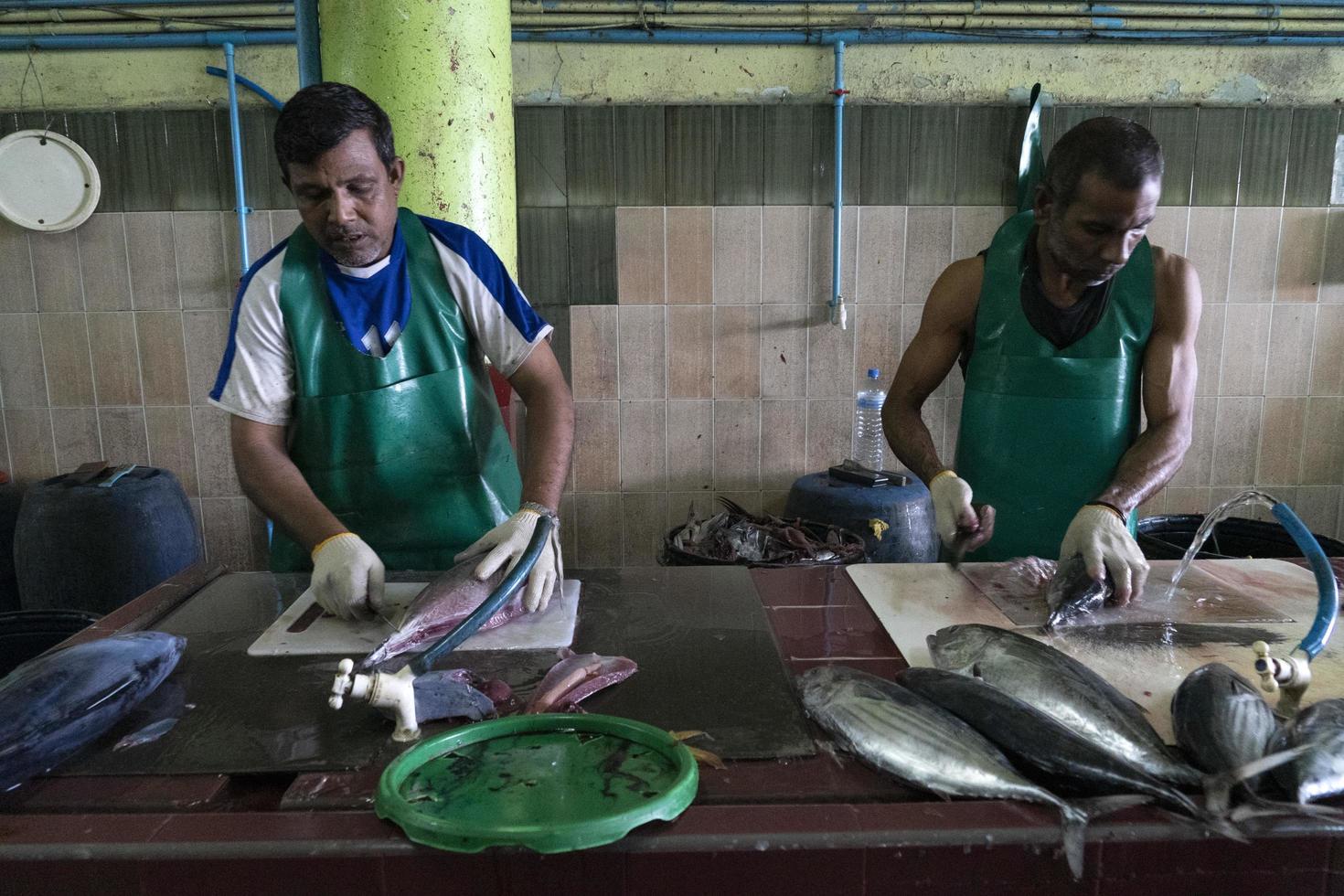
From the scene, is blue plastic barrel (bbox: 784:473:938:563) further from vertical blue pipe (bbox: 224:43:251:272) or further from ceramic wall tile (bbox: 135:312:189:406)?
ceramic wall tile (bbox: 135:312:189:406)

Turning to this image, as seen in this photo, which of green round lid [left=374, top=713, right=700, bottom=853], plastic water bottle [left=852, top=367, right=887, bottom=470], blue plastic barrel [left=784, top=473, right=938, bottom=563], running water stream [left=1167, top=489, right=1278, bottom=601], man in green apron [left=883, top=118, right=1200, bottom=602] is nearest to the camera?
green round lid [left=374, top=713, right=700, bottom=853]

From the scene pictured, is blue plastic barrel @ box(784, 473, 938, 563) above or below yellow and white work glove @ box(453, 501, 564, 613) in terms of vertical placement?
below

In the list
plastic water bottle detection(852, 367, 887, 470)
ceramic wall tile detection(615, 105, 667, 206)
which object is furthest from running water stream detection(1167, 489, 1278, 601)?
ceramic wall tile detection(615, 105, 667, 206)

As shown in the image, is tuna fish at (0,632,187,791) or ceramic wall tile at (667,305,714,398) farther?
ceramic wall tile at (667,305,714,398)

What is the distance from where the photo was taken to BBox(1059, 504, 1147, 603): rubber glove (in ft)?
6.21

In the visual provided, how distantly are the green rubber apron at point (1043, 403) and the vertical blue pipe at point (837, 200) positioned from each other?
70.4 inches

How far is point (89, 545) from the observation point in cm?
352

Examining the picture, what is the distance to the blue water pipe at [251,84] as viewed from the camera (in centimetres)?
420

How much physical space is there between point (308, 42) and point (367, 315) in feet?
3.98

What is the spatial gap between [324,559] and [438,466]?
0.51m

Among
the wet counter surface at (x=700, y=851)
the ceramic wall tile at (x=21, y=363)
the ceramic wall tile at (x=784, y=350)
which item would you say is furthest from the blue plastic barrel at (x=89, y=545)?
the ceramic wall tile at (x=784, y=350)

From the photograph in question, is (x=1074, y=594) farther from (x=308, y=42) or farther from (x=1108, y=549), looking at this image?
(x=308, y=42)

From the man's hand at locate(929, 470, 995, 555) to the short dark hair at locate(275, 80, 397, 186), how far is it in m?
1.74

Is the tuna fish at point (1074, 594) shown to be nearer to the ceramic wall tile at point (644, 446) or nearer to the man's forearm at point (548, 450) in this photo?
the man's forearm at point (548, 450)
